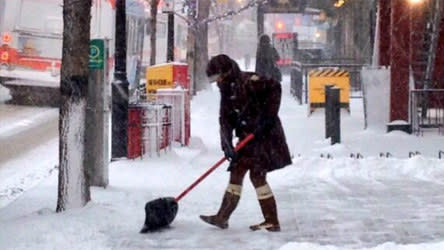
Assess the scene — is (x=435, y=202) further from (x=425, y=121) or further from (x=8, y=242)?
(x=425, y=121)

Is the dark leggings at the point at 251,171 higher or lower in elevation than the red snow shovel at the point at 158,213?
higher

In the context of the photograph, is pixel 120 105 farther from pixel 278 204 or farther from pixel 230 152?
pixel 230 152

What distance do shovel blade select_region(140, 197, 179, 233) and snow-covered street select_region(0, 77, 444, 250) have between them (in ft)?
0.33

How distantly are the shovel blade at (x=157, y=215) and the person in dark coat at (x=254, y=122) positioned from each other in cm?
72

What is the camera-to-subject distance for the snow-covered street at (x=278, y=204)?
291 inches

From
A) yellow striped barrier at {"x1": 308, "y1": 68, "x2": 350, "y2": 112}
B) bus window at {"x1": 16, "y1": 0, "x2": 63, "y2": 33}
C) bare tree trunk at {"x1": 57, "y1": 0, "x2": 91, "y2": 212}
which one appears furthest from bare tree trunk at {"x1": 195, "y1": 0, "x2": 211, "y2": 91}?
bare tree trunk at {"x1": 57, "y1": 0, "x2": 91, "y2": 212}

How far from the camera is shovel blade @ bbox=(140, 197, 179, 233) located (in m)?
7.76

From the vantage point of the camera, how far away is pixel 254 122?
770 centimetres

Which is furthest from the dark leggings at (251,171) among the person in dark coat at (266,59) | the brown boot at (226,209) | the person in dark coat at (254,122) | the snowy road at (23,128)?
the person in dark coat at (266,59)

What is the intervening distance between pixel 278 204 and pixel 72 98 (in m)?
2.61

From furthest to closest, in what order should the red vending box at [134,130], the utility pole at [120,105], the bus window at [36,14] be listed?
the bus window at [36,14] < the red vending box at [134,130] < the utility pole at [120,105]

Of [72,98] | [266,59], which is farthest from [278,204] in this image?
[266,59]

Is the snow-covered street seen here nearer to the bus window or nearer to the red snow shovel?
the red snow shovel

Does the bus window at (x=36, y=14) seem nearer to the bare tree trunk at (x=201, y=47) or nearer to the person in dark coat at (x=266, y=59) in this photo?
the person in dark coat at (x=266, y=59)
